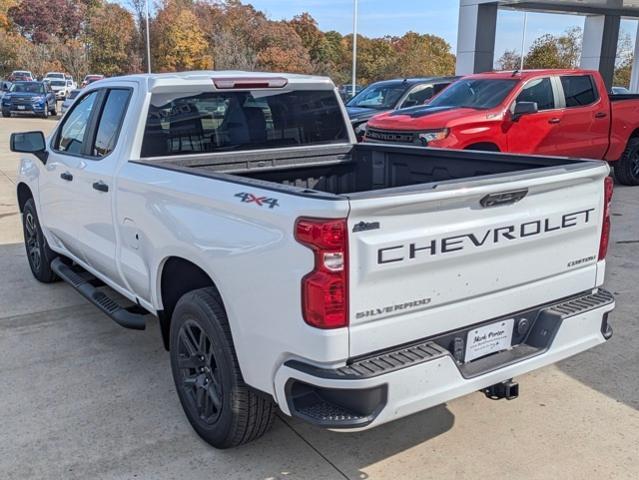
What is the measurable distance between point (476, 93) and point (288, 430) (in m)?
7.60

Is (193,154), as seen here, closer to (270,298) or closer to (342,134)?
(342,134)

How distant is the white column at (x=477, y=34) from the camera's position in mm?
20281

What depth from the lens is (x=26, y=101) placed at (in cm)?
2889

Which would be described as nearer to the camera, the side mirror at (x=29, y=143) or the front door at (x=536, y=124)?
the side mirror at (x=29, y=143)

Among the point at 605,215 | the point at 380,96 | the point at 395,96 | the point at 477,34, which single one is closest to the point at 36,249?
the point at 605,215

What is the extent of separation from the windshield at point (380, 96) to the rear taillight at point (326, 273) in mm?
11059

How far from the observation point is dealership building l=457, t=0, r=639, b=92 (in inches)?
799

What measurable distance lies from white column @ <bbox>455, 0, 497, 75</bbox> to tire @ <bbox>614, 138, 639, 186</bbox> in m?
10.2

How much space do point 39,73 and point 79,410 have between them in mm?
62585

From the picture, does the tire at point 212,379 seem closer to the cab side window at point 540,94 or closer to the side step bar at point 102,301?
the side step bar at point 102,301

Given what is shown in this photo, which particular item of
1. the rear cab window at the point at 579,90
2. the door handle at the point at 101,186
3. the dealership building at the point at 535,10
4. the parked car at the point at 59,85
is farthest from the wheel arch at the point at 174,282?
the parked car at the point at 59,85

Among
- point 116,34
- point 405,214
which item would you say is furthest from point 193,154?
point 116,34

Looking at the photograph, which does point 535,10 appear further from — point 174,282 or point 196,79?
point 174,282

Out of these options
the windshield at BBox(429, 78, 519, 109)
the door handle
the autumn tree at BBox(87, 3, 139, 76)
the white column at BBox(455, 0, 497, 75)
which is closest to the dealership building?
the white column at BBox(455, 0, 497, 75)
